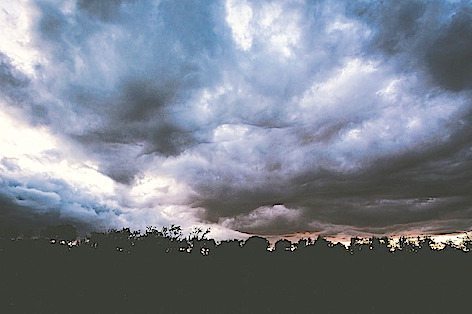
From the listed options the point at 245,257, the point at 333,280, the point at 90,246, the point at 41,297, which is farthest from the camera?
the point at 90,246

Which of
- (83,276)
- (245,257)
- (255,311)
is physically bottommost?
(255,311)

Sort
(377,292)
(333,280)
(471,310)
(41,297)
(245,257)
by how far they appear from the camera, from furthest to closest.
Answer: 1. (245,257)
2. (333,280)
3. (377,292)
4. (41,297)
5. (471,310)

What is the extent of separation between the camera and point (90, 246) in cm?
11181

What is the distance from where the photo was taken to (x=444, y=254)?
105250 mm

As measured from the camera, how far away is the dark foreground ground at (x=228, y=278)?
80375 millimetres

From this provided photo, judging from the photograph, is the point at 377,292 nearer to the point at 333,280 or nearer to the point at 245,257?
the point at 333,280

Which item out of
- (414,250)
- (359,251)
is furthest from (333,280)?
(414,250)

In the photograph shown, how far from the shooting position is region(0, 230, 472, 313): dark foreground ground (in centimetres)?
8038

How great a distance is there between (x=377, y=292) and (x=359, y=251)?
23.9m

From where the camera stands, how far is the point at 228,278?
95.5m

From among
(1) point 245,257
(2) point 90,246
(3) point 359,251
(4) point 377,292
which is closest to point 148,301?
(1) point 245,257

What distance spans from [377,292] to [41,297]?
6696 centimetres

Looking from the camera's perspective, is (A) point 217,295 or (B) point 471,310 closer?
(B) point 471,310

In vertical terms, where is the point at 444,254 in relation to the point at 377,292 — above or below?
above
